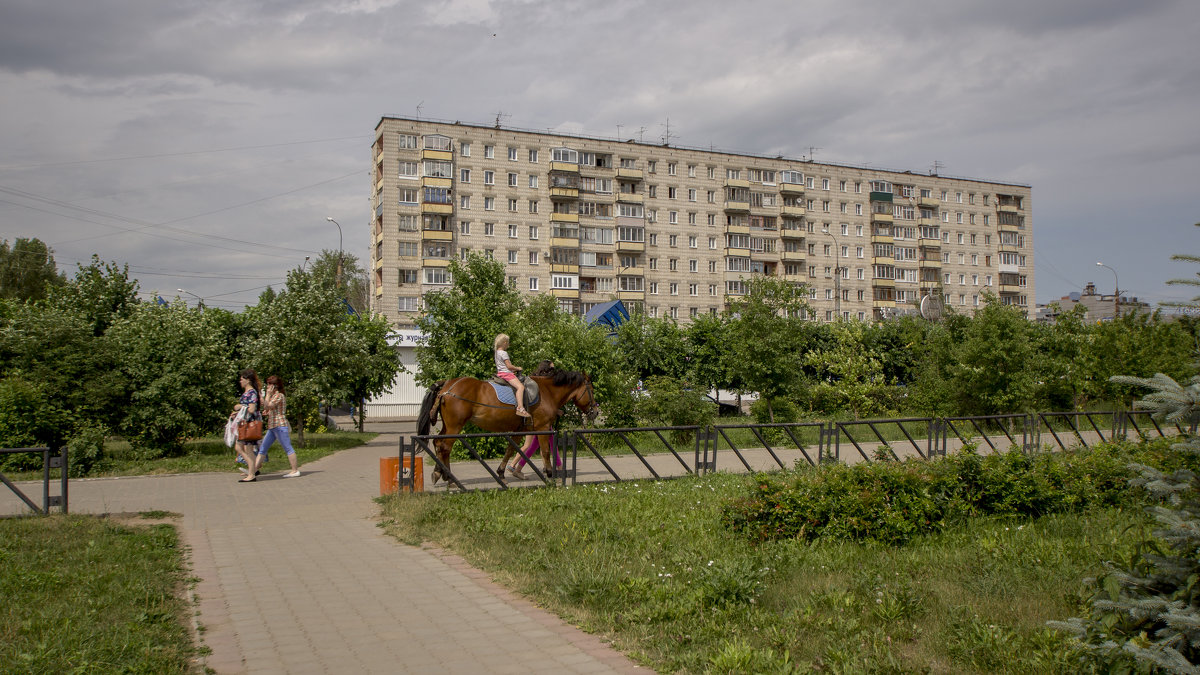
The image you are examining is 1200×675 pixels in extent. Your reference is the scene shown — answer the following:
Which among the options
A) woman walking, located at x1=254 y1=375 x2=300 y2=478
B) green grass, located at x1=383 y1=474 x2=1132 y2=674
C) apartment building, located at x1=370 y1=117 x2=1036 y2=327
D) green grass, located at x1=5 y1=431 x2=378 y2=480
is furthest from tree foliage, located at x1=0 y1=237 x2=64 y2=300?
green grass, located at x1=383 y1=474 x2=1132 y2=674

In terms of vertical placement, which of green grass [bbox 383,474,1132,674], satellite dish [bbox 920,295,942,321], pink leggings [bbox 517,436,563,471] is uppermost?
satellite dish [bbox 920,295,942,321]

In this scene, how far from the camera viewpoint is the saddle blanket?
44.2 ft

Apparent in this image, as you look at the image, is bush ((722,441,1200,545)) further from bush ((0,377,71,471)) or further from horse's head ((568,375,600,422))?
bush ((0,377,71,471))

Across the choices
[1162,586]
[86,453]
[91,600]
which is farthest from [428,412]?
[1162,586]

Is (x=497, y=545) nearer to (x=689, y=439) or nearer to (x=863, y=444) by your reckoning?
(x=689, y=439)

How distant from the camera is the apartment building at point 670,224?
A: 60531 mm

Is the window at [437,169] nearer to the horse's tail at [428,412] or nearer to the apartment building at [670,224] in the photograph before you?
the apartment building at [670,224]

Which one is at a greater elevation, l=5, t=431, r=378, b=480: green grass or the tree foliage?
the tree foliage

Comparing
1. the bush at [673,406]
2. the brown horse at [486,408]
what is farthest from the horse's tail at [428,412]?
the bush at [673,406]

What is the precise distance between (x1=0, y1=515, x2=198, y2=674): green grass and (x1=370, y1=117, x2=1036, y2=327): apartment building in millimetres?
44421

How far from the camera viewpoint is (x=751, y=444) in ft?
59.6

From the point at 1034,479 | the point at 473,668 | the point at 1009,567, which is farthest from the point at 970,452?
the point at 473,668

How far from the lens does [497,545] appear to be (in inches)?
332

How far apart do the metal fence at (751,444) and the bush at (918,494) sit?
121 centimetres
